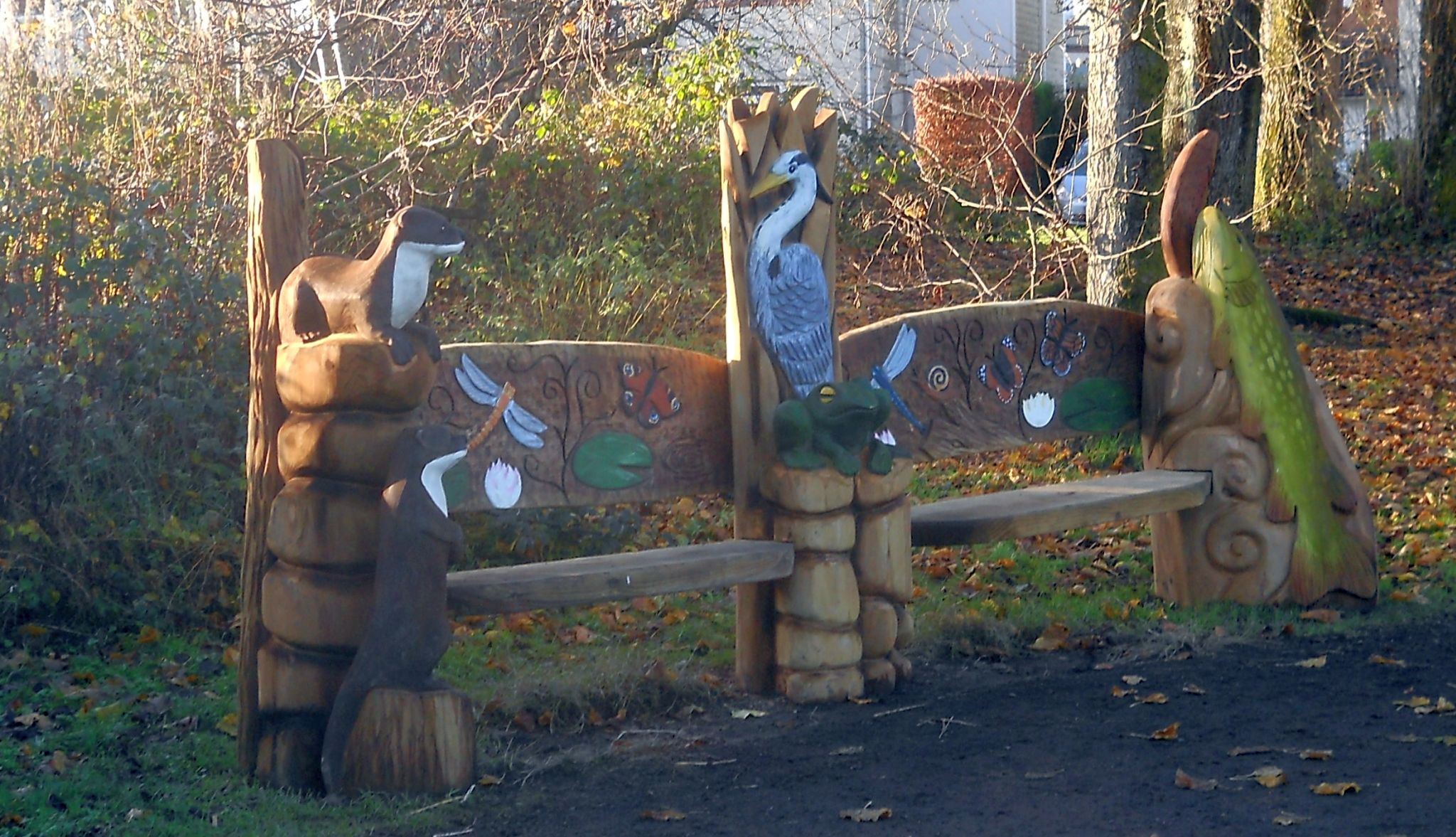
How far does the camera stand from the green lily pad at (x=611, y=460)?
193 inches

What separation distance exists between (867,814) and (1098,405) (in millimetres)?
2914

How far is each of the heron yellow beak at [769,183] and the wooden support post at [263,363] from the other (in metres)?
1.50

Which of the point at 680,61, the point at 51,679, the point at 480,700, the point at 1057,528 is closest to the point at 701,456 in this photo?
the point at 480,700

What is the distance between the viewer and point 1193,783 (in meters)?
4.20

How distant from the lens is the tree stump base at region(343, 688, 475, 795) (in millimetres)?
3953

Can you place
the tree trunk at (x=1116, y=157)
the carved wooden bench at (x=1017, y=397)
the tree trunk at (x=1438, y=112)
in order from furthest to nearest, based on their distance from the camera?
the tree trunk at (x=1438, y=112) < the tree trunk at (x=1116, y=157) < the carved wooden bench at (x=1017, y=397)

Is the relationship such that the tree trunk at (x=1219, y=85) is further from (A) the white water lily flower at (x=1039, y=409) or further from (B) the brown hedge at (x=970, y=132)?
(A) the white water lily flower at (x=1039, y=409)

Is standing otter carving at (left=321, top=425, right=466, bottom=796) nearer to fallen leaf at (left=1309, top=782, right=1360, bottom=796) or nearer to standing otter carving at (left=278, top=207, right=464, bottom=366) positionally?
standing otter carving at (left=278, top=207, right=464, bottom=366)

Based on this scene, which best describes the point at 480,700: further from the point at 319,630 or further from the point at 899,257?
the point at 899,257

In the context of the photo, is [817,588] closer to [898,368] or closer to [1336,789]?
[898,368]

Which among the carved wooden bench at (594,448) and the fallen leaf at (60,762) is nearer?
the fallen leaf at (60,762)

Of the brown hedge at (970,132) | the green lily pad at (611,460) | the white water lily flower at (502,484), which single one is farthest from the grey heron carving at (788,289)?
the brown hedge at (970,132)

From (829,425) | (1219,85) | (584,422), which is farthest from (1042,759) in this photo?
(1219,85)

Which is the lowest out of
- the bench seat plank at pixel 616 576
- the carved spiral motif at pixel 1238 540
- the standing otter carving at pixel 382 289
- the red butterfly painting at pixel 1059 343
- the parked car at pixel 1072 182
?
the carved spiral motif at pixel 1238 540
